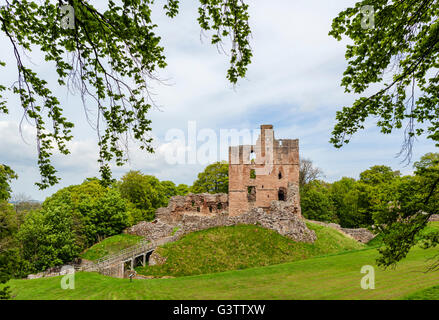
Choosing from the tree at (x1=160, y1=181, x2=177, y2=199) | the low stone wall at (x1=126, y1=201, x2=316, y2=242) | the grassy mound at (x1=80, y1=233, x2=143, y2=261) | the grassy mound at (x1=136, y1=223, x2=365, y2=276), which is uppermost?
the tree at (x1=160, y1=181, x2=177, y2=199)

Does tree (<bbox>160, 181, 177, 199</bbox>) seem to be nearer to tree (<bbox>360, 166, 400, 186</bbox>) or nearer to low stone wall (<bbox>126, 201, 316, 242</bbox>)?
low stone wall (<bbox>126, 201, 316, 242</bbox>)

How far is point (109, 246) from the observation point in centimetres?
2712

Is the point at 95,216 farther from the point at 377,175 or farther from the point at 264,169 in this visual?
the point at 377,175

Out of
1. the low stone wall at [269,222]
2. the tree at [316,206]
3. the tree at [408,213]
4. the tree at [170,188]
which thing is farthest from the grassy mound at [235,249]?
the tree at [170,188]

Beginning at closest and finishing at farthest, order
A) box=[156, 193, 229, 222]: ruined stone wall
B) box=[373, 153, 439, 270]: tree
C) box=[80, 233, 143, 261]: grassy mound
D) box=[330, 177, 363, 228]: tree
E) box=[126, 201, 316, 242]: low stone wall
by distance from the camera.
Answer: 1. box=[373, 153, 439, 270]: tree
2. box=[126, 201, 316, 242]: low stone wall
3. box=[80, 233, 143, 261]: grassy mound
4. box=[330, 177, 363, 228]: tree
5. box=[156, 193, 229, 222]: ruined stone wall

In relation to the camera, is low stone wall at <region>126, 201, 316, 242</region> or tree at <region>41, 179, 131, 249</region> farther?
tree at <region>41, 179, 131, 249</region>

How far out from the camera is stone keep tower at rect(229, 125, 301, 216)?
29.7 metres

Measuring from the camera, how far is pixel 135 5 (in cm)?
395

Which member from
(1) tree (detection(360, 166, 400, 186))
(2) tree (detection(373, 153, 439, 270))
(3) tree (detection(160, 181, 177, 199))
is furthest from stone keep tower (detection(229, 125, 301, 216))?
(2) tree (detection(373, 153, 439, 270))

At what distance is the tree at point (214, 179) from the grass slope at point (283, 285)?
1226 inches

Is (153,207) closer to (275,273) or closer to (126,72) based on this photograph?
(275,273)

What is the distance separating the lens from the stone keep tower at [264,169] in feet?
97.6

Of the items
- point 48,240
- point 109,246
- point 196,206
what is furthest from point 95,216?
point 196,206

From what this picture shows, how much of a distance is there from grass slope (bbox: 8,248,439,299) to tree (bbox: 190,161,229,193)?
102 feet
